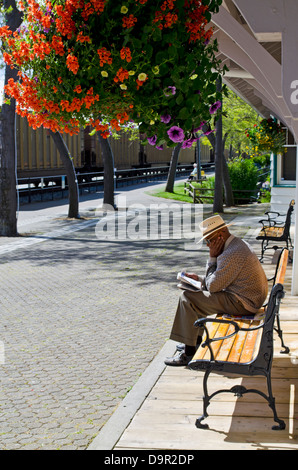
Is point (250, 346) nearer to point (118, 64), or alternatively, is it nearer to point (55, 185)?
point (118, 64)

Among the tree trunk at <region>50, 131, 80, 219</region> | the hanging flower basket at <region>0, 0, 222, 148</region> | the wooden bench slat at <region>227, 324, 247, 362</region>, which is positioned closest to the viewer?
the hanging flower basket at <region>0, 0, 222, 148</region>

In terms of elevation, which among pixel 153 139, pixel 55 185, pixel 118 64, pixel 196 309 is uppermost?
pixel 118 64

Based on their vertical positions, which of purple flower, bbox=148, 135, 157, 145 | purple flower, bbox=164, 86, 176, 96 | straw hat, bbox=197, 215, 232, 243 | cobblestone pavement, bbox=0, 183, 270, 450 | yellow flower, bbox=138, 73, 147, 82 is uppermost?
yellow flower, bbox=138, 73, 147, 82

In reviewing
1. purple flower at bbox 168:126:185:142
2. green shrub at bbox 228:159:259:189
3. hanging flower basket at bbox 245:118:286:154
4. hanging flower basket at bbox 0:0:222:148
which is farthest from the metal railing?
purple flower at bbox 168:126:185:142

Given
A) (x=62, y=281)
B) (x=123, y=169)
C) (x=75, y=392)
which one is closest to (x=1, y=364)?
(x=75, y=392)

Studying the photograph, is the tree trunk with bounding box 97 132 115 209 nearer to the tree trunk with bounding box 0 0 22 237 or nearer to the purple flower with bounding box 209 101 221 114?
the tree trunk with bounding box 0 0 22 237

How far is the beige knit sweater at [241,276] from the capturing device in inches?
220

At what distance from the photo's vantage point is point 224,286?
569 cm

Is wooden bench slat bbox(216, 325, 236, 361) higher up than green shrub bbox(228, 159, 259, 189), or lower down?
lower down
